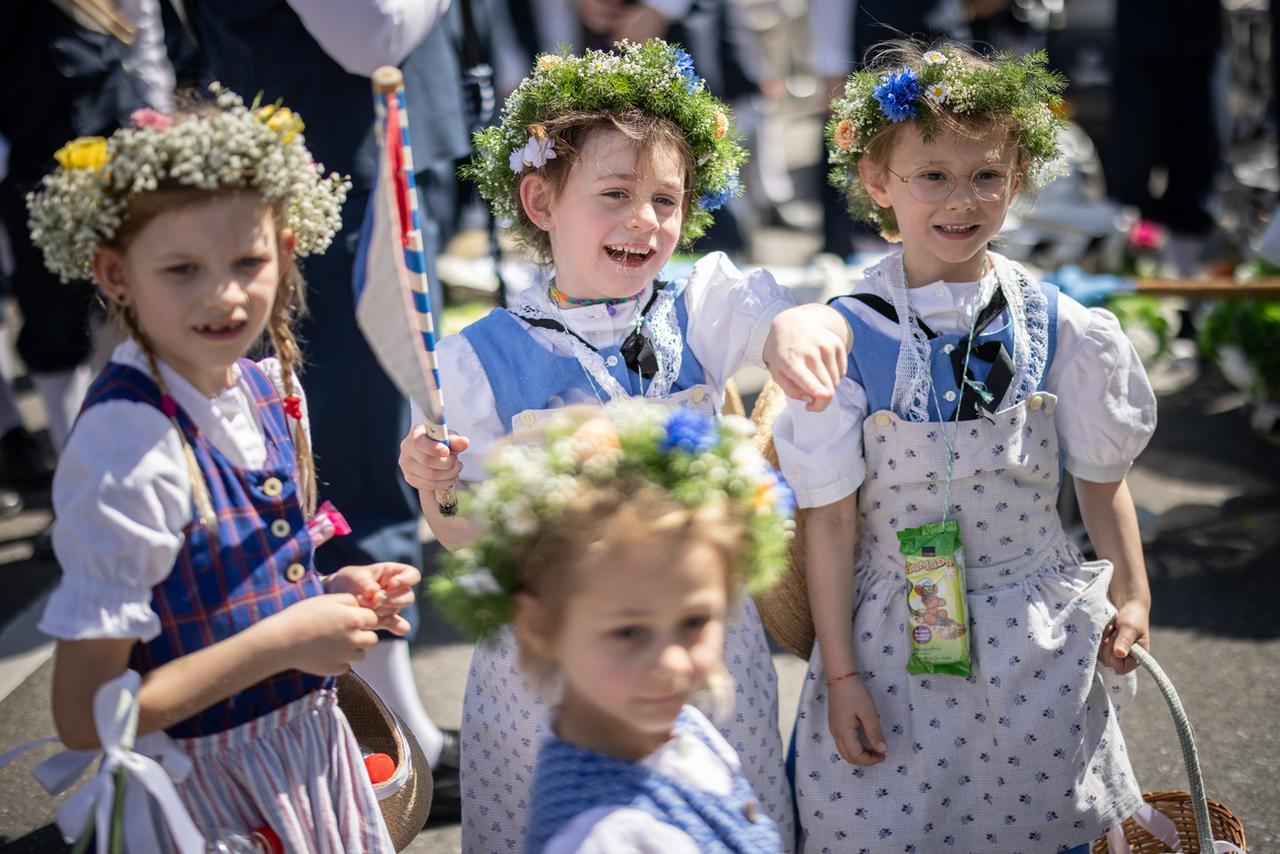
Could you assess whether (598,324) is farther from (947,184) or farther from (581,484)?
(581,484)

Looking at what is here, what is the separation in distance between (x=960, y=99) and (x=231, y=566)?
1447 millimetres

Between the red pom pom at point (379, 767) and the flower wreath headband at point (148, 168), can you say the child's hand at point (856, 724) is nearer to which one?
the red pom pom at point (379, 767)

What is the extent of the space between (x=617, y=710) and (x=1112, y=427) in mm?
1189

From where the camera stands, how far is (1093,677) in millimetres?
2270

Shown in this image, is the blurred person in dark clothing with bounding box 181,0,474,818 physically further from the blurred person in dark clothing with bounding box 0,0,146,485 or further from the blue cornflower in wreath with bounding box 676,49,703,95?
the blurred person in dark clothing with bounding box 0,0,146,485

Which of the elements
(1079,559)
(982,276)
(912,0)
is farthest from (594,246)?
(912,0)

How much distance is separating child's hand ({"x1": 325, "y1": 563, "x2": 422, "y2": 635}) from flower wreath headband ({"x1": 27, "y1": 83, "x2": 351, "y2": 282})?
0.56 meters

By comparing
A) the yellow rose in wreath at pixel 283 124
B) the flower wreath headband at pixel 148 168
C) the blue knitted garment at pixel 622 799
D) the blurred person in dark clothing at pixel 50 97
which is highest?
the blurred person in dark clothing at pixel 50 97

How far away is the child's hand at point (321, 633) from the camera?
1.69 metres

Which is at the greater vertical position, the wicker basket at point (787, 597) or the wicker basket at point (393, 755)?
the wicker basket at point (787, 597)

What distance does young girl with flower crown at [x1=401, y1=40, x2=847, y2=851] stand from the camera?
7.32 feet

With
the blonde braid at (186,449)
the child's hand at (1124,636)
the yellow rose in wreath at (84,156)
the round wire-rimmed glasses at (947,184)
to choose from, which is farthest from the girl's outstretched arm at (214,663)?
the child's hand at (1124,636)

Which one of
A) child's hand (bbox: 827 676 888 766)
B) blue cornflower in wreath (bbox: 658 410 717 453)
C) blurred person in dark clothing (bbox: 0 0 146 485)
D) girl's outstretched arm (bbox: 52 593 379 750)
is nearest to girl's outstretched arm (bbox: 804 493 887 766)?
child's hand (bbox: 827 676 888 766)

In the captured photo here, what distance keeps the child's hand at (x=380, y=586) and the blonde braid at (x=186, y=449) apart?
0.81 feet
